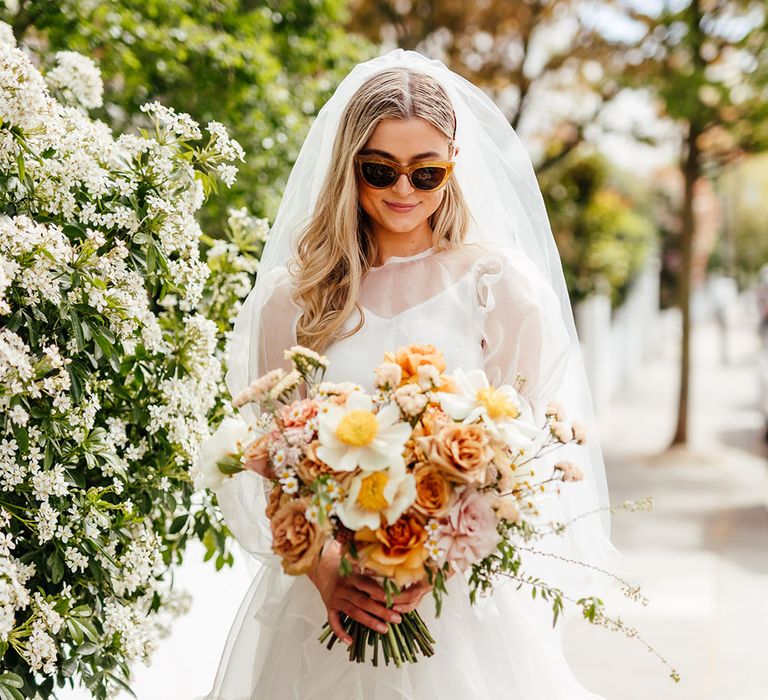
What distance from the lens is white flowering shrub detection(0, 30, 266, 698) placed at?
2408mm

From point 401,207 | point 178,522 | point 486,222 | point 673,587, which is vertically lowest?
point 178,522

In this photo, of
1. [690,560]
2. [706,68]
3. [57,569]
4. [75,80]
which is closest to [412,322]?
[57,569]

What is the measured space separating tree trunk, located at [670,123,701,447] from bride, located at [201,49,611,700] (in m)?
8.25

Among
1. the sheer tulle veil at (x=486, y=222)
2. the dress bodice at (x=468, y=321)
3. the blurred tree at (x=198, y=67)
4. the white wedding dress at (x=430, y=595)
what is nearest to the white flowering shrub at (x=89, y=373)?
the sheer tulle veil at (x=486, y=222)

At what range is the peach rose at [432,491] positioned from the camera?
6.22ft

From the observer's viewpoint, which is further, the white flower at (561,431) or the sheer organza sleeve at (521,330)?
the sheer organza sleeve at (521,330)

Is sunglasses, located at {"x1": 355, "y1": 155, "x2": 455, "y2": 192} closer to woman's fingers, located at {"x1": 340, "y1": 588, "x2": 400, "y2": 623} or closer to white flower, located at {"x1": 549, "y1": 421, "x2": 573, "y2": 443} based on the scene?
white flower, located at {"x1": 549, "y1": 421, "x2": 573, "y2": 443}

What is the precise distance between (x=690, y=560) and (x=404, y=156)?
5.32 meters

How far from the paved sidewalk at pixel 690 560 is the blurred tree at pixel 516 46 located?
348 centimetres

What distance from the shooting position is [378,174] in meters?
2.50

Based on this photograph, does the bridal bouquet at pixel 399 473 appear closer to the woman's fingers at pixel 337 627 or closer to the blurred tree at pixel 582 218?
the woman's fingers at pixel 337 627

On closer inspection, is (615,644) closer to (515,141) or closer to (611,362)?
(515,141)

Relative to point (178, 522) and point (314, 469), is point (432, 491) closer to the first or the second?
point (314, 469)

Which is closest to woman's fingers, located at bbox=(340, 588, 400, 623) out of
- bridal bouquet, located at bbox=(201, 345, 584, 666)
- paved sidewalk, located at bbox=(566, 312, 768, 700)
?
bridal bouquet, located at bbox=(201, 345, 584, 666)
